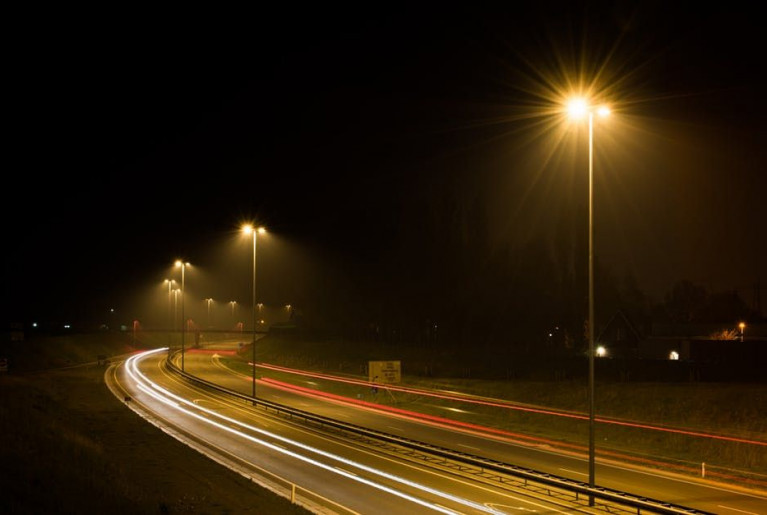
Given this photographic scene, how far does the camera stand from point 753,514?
702 inches

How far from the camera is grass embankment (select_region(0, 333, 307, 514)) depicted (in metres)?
13.4

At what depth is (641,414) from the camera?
3638 centimetres

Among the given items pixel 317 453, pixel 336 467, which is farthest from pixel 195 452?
pixel 336 467

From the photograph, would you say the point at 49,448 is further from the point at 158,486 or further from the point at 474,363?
the point at 474,363

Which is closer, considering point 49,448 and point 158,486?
point 158,486

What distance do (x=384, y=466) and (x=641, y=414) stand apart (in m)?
19.2

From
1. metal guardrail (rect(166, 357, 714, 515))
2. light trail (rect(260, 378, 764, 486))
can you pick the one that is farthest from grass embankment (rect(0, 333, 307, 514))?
light trail (rect(260, 378, 764, 486))

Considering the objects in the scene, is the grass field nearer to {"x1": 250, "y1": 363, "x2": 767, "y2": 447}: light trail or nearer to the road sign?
{"x1": 250, "y1": 363, "x2": 767, "y2": 447}: light trail

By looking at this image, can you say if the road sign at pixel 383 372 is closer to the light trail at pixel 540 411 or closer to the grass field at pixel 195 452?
the light trail at pixel 540 411

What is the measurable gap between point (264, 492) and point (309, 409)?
23.7m

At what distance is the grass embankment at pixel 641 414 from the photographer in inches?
1051

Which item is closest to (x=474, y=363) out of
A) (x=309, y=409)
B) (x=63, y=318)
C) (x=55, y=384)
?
(x=309, y=409)

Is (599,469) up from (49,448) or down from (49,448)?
down

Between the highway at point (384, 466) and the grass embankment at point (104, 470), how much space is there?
177cm
